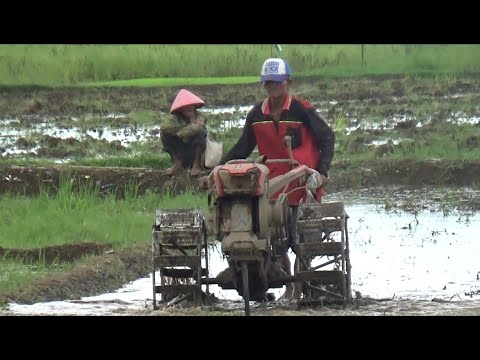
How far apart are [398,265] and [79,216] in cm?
253

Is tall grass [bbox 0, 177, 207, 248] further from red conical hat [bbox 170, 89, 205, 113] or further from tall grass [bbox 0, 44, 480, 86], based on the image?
tall grass [bbox 0, 44, 480, 86]

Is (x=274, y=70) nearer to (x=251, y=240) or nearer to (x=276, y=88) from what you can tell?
(x=276, y=88)

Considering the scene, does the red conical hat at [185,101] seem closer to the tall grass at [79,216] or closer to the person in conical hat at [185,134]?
the person in conical hat at [185,134]

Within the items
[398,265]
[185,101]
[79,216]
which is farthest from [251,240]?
[79,216]

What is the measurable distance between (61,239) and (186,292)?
2.30 m

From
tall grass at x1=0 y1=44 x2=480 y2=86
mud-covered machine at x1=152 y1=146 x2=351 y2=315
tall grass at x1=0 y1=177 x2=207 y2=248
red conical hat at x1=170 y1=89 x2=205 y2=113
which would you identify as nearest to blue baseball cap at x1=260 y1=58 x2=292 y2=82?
red conical hat at x1=170 y1=89 x2=205 y2=113

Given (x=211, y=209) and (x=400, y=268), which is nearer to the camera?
(x=211, y=209)

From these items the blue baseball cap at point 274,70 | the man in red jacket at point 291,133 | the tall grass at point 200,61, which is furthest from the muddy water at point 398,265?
the tall grass at point 200,61

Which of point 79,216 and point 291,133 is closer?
point 291,133

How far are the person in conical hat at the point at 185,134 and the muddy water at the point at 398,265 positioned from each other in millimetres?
844

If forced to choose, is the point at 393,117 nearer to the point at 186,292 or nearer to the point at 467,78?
the point at 467,78

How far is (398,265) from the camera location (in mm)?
8656

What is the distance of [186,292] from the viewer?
689cm

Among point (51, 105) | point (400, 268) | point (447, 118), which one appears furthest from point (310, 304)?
point (51, 105)
